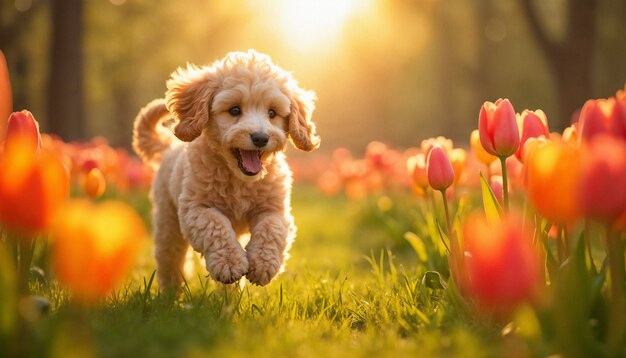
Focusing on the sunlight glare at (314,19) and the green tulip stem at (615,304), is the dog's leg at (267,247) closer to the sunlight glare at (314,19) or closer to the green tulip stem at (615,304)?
the green tulip stem at (615,304)

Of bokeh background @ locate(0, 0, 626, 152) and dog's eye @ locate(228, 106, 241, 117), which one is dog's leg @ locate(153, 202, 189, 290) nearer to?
dog's eye @ locate(228, 106, 241, 117)

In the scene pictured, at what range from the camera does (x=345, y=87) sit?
1494 inches

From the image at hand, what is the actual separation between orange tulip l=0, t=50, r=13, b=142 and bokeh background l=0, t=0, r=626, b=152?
951 cm

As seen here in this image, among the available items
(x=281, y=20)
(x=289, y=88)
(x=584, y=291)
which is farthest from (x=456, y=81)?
(x=584, y=291)

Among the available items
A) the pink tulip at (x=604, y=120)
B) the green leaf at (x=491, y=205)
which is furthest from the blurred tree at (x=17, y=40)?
the pink tulip at (x=604, y=120)

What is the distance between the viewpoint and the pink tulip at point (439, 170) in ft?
10.0

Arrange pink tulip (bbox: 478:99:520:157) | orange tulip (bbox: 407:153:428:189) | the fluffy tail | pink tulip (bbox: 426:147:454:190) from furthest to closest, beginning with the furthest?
the fluffy tail → orange tulip (bbox: 407:153:428:189) → pink tulip (bbox: 426:147:454:190) → pink tulip (bbox: 478:99:520:157)

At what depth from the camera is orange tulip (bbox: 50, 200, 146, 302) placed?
70.2 inches

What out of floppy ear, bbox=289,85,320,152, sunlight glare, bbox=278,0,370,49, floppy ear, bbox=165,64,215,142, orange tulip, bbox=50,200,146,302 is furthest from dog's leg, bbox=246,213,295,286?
sunlight glare, bbox=278,0,370,49

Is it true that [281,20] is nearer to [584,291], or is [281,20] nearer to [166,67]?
[166,67]

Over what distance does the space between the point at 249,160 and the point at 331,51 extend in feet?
102

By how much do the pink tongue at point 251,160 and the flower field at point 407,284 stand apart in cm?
76

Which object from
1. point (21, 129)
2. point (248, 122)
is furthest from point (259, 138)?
point (21, 129)

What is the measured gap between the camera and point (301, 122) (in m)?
4.30
